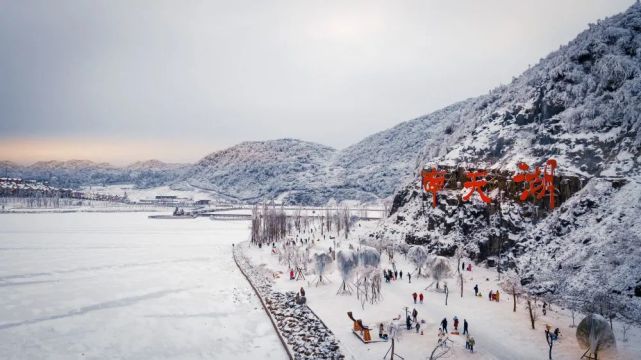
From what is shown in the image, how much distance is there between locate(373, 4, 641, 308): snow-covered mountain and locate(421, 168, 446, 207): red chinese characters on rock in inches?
50.1

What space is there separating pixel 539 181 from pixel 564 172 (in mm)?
3187

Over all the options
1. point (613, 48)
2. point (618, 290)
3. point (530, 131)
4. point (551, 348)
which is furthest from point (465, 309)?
point (613, 48)

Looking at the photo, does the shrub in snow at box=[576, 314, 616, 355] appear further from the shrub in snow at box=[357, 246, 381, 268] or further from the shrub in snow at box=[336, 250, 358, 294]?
the shrub in snow at box=[357, 246, 381, 268]

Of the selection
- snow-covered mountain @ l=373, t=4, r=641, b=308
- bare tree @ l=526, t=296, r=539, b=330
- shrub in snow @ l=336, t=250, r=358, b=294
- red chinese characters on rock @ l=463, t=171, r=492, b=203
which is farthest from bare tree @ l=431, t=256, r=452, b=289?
red chinese characters on rock @ l=463, t=171, r=492, b=203

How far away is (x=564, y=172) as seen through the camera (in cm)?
5269

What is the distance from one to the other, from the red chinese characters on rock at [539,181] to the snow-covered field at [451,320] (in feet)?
40.9

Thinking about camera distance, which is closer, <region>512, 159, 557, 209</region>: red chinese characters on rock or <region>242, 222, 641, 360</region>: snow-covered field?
<region>242, 222, 641, 360</region>: snow-covered field

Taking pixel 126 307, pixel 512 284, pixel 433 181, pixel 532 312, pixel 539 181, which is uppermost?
pixel 433 181

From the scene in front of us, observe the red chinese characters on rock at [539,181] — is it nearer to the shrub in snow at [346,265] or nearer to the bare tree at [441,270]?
the bare tree at [441,270]

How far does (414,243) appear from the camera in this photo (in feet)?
214

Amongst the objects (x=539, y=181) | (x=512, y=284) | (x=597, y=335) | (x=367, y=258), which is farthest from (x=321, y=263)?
(x=539, y=181)

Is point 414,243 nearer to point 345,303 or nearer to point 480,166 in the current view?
point 480,166

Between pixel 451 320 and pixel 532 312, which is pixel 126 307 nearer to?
pixel 451 320

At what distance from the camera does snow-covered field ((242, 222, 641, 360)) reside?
2781 centimetres
